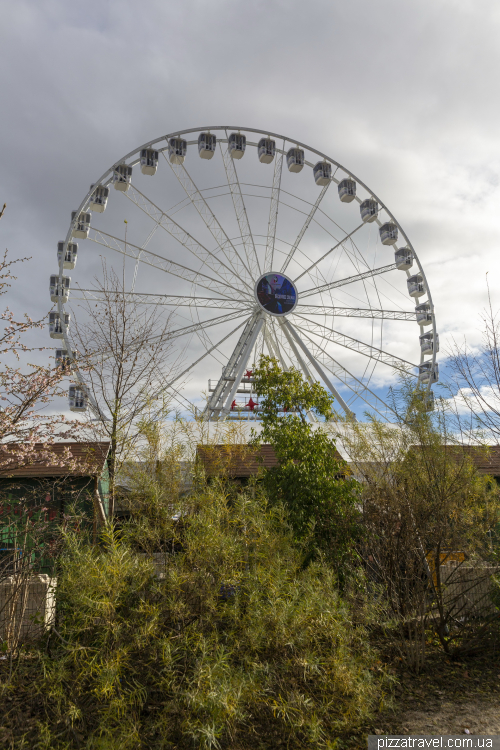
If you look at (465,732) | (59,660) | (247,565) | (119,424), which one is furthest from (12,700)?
(119,424)

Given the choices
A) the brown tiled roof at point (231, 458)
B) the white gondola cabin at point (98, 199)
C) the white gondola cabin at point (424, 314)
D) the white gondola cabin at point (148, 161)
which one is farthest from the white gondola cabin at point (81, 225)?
the white gondola cabin at point (424, 314)

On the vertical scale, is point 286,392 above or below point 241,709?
above

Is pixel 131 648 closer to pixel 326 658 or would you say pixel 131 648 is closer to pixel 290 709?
pixel 290 709

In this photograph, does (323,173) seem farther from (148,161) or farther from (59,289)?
(59,289)

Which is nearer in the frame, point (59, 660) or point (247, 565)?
point (59, 660)

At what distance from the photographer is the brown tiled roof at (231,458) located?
27.1 ft

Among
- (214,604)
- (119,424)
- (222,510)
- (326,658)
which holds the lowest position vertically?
(326,658)

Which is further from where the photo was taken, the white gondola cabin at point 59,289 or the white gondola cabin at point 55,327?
the white gondola cabin at point 59,289

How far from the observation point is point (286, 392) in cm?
931

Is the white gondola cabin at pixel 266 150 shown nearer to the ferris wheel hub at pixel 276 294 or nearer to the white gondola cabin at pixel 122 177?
the ferris wheel hub at pixel 276 294

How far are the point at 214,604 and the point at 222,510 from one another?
96 centimetres

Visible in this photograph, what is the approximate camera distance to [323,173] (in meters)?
18.2

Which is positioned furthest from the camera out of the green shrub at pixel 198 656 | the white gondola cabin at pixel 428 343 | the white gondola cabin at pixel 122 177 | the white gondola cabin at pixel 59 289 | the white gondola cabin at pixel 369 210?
the white gondola cabin at pixel 369 210

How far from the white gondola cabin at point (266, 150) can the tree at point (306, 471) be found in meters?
10.8
